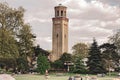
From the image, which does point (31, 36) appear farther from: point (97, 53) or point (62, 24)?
point (62, 24)

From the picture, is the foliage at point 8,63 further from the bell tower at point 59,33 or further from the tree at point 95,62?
the bell tower at point 59,33

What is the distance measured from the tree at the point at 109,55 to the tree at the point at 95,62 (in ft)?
11.3

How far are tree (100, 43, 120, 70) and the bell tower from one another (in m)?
33.6

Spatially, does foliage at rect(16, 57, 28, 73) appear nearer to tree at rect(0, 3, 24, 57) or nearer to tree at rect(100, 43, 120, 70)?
tree at rect(0, 3, 24, 57)

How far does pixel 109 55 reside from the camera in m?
85.4

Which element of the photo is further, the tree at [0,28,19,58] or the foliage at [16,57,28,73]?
the foliage at [16,57,28,73]

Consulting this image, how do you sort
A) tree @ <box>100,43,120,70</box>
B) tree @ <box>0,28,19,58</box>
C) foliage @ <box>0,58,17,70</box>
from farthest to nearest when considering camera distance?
tree @ <box>100,43,120,70</box>
foliage @ <box>0,58,17,70</box>
tree @ <box>0,28,19,58</box>

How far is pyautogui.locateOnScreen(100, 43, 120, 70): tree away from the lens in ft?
275

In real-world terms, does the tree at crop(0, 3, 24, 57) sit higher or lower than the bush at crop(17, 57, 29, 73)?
higher

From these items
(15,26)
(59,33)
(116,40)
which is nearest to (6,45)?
(15,26)

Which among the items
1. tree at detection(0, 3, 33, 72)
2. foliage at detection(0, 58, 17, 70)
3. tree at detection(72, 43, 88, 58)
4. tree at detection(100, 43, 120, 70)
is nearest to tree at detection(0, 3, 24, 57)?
tree at detection(0, 3, 33, 72)

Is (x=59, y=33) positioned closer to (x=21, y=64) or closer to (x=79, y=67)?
(x=79, y=67)

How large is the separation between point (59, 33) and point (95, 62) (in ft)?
156

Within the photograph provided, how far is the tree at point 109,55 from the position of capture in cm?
8375
